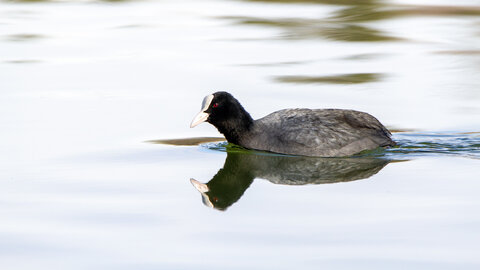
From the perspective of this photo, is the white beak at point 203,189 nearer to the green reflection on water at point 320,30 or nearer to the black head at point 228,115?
the black head at point 228,115

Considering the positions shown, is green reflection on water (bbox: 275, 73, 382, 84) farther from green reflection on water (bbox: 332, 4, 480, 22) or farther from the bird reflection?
green reflection on water (bbox: 332, 4, 480, 22)

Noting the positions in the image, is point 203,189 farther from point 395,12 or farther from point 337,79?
point 395,12

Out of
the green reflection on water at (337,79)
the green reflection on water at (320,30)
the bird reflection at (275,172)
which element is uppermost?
the bird reflection at (275,172)

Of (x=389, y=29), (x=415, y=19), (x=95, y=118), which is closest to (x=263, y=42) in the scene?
(x=389, y=29)

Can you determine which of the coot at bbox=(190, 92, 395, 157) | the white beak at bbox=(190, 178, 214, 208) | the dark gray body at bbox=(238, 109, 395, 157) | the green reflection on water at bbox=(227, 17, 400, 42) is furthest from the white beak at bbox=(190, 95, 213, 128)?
the green reflection on water at bbox=(227, 17, 400, 42)

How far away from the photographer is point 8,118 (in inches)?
359

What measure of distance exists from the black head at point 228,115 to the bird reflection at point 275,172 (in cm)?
21

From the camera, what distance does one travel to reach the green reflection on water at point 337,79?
10930mm

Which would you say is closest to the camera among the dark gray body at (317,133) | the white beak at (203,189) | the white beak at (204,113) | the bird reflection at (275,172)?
the white beak at (203,189)

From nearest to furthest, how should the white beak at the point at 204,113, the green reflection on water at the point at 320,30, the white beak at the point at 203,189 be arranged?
the white beak at the point at 203,189 < the white beak at the point at 204,113 < the green reflection on water at the point at 320,30

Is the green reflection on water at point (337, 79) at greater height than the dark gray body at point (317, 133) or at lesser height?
lesser

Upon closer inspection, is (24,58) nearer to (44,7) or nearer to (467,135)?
(44,7)

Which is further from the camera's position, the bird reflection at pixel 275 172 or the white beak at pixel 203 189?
the bird reflection at pixel 275 172

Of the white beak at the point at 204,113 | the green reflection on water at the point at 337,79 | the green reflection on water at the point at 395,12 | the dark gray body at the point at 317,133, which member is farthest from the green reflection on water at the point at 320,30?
the white beak at the point at 204,113
